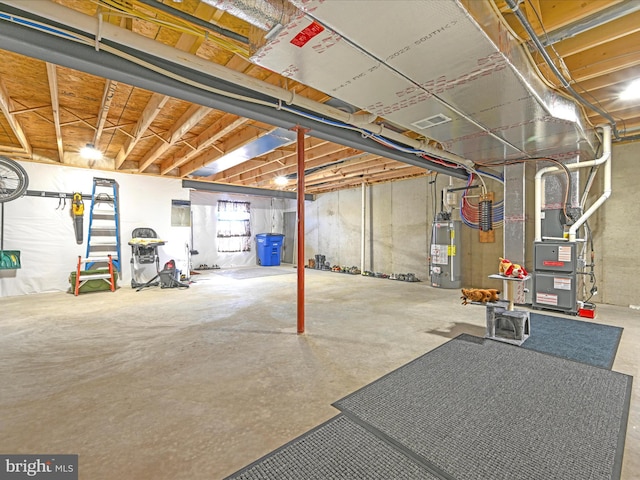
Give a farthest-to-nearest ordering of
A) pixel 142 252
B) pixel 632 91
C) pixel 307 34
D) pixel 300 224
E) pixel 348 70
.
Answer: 1. pixel 142 252
2. pixel 300 224
3. pixel 632 91
4. pixel 348 70
5. pixel 307 34

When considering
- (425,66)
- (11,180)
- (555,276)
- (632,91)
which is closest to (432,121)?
(425,66)

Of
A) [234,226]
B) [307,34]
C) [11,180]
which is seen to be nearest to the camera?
[307,34]

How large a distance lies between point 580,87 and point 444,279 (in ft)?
12.1

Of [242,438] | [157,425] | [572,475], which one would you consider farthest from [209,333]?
[572,475]

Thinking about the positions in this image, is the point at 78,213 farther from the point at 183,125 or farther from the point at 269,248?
the point at 269,248

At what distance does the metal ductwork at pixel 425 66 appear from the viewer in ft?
5.04

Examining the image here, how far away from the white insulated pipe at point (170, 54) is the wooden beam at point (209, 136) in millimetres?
780

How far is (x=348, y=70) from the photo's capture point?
2.05 metres

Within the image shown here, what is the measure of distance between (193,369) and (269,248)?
7.17 meters

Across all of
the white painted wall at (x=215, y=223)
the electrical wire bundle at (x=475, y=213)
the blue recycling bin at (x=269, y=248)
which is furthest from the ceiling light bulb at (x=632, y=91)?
the white painted wall at (x=215, y=223)

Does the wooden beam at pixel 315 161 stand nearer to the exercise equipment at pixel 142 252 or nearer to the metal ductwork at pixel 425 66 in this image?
the metal ductwork at pixel 425 66

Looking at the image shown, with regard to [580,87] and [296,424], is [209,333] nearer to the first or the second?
[296,424]

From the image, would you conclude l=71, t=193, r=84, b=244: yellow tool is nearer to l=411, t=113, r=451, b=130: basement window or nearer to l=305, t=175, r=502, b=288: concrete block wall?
l=305, t=175, r=502, b=288: concrete block wall

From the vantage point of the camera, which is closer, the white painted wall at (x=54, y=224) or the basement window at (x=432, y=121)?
the basement window at (x=432, y=121)
